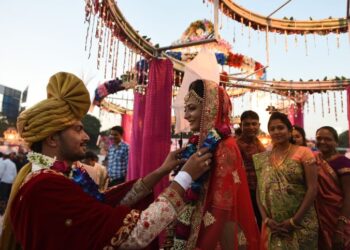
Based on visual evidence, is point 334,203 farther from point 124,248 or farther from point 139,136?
point 139,136

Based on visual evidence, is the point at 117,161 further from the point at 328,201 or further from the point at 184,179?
the point at 184,179

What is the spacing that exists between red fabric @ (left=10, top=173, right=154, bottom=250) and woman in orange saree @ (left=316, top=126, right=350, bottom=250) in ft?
7.64

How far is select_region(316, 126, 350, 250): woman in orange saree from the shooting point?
2814 millimetres

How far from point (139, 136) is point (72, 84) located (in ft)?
19.4

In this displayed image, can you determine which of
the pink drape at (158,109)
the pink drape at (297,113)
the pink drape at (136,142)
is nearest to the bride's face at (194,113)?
the pink drape at (158,109)

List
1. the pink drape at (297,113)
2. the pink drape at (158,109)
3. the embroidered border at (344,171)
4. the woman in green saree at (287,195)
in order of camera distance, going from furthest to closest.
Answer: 1. the pink drape at (297,113)
2. the pink drape at (158,109)
3. the embroidered border at (344,171)
4. the woman in green saree at (287,195)

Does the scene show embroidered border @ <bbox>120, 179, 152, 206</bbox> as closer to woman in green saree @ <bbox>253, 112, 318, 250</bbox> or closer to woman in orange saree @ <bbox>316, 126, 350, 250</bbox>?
woman in green saree @ <bbox>253, 112, 318, 250</bbox>

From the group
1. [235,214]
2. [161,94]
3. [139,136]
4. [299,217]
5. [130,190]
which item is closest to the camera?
[235,214]

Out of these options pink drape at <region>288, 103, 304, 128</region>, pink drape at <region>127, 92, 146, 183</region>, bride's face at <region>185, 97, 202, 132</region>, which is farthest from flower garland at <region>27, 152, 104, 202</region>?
pink drape at <region>288, 103, 304, 128</region>

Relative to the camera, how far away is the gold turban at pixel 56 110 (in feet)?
4.72

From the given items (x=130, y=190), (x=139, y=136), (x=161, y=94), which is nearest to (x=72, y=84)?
(x=130, y=190)

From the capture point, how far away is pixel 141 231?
125cm

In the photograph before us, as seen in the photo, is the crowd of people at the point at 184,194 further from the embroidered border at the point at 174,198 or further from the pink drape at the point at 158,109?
the pink drape at the point at 158,109

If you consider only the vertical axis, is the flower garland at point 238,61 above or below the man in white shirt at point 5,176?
above
